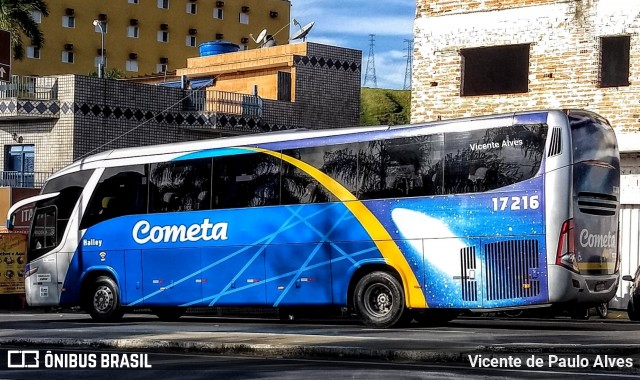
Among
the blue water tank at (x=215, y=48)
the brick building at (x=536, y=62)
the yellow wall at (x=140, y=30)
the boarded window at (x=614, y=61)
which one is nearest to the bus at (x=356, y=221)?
the brick building at (x=536, y=62)

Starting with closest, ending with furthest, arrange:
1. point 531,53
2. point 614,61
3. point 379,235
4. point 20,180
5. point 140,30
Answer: point 379,235, point 614,61, point 531,53, point 20,180, point 140,30

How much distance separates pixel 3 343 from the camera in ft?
59.4

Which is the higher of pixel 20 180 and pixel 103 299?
pixel 20 180

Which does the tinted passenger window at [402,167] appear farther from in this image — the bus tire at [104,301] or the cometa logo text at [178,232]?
the bus tire at [104,301]

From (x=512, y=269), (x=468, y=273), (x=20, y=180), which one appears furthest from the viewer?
(x=20, y=180)

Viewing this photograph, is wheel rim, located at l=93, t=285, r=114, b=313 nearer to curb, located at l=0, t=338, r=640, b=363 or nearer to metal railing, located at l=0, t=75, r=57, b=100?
curb, located at l=0, t=338, r=640, b=363

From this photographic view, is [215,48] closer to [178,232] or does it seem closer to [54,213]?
[54,213]

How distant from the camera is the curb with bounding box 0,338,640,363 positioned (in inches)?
557

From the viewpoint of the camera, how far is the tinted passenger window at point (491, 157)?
19219 mm

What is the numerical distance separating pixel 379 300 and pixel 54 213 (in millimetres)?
8642

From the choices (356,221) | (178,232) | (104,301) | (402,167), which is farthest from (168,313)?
(402,167)

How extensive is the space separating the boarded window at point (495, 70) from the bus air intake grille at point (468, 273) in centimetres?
1111

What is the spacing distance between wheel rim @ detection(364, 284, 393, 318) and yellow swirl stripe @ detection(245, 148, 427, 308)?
1.49 feet

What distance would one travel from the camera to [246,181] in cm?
2267
